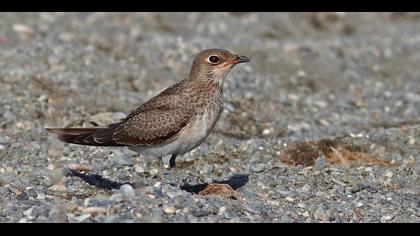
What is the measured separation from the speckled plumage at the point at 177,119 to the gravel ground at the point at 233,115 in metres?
0.57

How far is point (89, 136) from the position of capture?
11297 mm

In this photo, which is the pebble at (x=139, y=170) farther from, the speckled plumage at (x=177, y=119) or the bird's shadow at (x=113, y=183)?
the speckled plumage at (x=177, y=119)

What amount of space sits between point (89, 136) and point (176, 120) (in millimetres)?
1345

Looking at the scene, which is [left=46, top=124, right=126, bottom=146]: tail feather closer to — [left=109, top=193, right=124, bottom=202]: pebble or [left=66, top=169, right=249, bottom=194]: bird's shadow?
[left=66, top=169, right=249, bottom=194]: bird's shadow

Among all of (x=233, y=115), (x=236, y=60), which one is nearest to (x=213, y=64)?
(x=236, y=60)

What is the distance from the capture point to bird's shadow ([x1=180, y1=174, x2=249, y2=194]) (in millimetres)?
11406

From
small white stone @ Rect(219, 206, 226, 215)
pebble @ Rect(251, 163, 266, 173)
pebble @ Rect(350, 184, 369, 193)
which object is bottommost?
pebble @ Rect(251, 163, 266, 173)

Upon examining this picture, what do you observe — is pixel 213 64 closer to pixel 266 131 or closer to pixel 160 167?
pixel 160 167

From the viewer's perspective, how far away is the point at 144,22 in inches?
965

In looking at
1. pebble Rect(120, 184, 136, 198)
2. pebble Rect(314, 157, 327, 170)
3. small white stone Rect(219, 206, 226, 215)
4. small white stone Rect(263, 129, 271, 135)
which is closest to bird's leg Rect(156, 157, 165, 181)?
pebble Rect(120, 184, 136, 198)

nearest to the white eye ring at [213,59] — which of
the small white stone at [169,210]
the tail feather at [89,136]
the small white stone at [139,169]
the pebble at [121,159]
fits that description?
the tail feather at [89,136]

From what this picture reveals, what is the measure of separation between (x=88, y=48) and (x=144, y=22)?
4.93 meters
